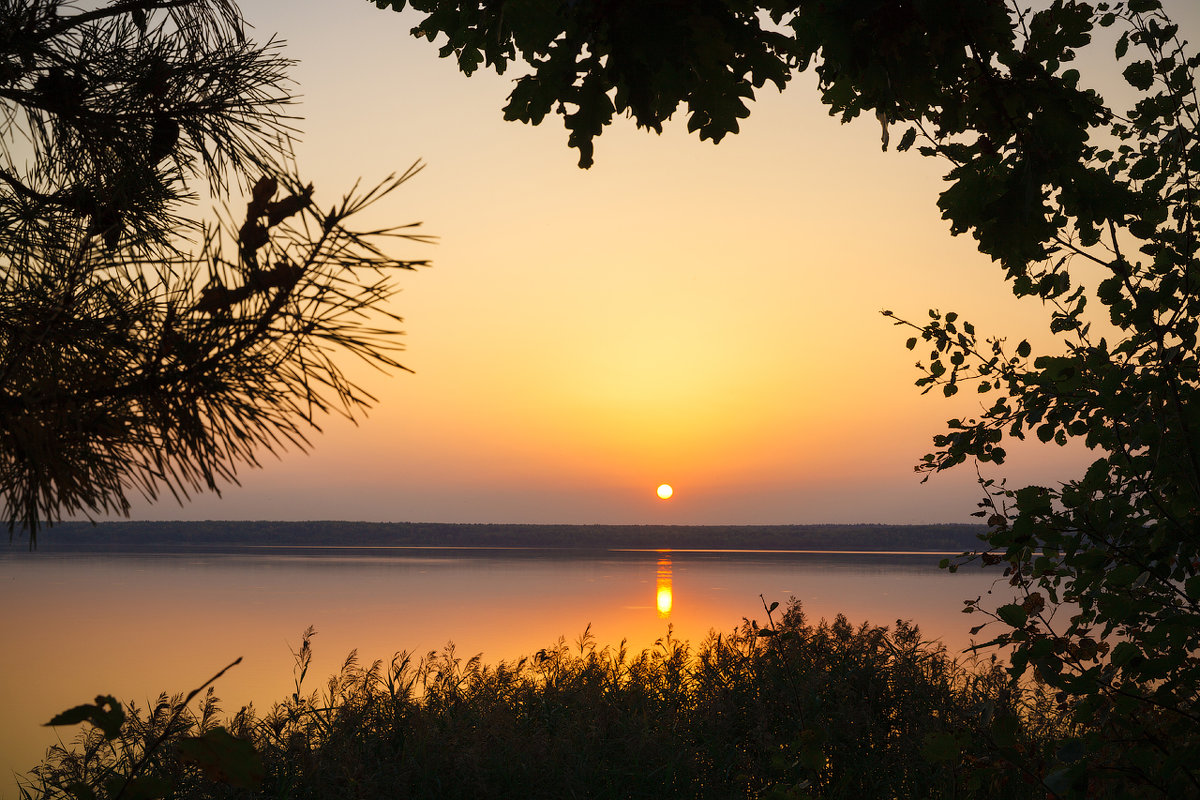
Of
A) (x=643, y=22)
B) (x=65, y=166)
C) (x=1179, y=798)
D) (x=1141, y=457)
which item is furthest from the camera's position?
(x=65, y=166)

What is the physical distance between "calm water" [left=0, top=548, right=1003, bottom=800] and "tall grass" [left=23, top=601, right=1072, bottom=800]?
4669 millimetres

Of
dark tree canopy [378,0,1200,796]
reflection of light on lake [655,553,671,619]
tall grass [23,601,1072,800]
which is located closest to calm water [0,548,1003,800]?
reflection of light on lake [655,553,671,619]

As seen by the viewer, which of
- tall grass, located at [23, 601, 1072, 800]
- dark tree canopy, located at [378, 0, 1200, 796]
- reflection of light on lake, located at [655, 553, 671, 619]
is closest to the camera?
dark tree canopy, located at [378, 0, 1200, 796]

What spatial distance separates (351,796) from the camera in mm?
5277

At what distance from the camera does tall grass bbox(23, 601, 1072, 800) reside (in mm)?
5809

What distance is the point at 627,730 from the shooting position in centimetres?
665

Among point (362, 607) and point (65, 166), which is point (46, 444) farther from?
point (362, 607)

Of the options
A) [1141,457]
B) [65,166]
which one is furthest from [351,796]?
[1141,457]

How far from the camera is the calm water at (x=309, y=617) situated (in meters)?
14.2

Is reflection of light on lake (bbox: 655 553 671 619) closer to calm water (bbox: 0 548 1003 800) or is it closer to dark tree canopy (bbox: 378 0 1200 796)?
calm water (bbox: 0 548 1003 800)

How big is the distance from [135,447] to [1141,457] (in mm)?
4060

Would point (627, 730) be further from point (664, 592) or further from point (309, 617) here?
point (664, 592)

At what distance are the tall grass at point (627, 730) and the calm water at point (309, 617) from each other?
467 centimetres

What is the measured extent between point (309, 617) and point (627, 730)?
17.9m
